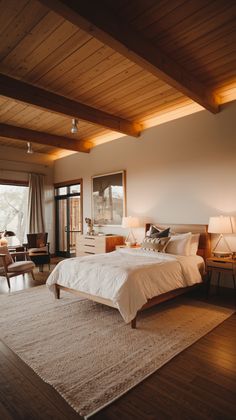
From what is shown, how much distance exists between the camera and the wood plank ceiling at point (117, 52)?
96.1 inches

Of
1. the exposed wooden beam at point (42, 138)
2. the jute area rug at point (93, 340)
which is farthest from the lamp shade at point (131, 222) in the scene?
the exposed wooden beam at point (42, 138)

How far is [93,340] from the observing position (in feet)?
8.78

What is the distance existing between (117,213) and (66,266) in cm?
258

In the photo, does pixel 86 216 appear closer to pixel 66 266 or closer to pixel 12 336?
pixel 66 266

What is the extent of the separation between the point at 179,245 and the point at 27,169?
16.6ft

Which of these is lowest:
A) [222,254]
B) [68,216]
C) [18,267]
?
[18,267]

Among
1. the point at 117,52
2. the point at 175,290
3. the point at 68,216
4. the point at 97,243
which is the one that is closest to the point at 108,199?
the point at 97,243

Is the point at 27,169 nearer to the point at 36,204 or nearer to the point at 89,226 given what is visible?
the point at 36,204

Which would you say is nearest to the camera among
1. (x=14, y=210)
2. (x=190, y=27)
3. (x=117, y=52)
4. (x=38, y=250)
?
(x=190, y=27)

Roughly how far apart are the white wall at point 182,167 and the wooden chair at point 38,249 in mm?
1625

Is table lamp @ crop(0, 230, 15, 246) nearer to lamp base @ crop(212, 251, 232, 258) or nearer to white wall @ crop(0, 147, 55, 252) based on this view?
white wall @ crop(0, 147, 55, 252)

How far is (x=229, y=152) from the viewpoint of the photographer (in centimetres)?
420

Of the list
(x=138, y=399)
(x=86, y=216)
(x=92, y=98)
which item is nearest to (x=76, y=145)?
(x=86, y=216)

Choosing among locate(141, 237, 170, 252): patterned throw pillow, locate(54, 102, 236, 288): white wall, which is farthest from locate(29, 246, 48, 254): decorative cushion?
locate(141, 237, 170, 252): patterned throw pillow
